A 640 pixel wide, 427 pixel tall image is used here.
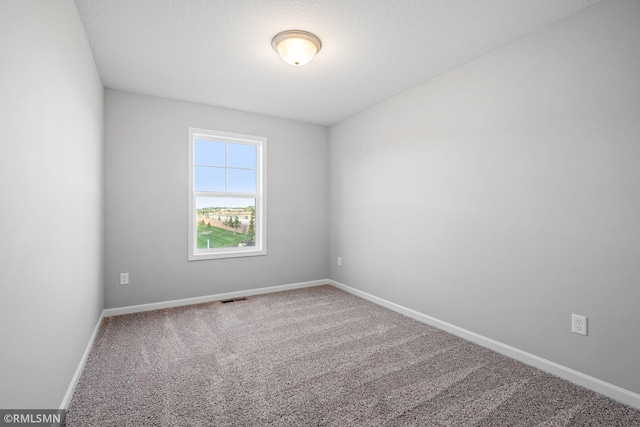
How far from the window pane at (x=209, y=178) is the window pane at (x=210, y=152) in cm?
8

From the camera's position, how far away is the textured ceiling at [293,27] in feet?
6.65

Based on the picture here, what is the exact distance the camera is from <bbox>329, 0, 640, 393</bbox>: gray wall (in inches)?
73.7

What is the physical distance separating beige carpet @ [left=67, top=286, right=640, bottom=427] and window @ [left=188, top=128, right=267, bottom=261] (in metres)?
1.18

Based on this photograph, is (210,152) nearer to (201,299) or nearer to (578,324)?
Result: (201,299)

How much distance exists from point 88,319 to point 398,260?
3029 mm

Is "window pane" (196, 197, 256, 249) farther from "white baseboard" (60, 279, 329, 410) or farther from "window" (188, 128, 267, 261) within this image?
"white baseboard" (60, 279, 329, 410)

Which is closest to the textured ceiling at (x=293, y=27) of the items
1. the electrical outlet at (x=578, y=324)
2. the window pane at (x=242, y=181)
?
the window pane at (x=242, y=181)

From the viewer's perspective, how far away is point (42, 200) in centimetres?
141

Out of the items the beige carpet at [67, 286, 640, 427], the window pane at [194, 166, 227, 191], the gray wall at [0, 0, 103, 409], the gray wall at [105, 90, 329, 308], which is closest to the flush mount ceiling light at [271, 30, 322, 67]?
the gray wall at [0, 0, 103, 409]

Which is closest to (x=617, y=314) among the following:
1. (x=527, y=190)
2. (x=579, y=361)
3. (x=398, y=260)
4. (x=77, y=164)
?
(x=579, y=361)

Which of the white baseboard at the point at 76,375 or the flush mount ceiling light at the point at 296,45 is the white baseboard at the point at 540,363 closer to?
the flush mount ceiling light at the point at 296,45

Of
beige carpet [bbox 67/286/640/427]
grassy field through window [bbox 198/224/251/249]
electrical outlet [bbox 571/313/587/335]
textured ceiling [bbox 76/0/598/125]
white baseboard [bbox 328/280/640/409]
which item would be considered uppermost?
textured ceiling [bbox 76/0/598/125]

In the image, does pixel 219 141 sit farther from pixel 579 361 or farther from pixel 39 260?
pixel 579 361

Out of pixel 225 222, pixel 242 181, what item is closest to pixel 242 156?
pixel 242 181
